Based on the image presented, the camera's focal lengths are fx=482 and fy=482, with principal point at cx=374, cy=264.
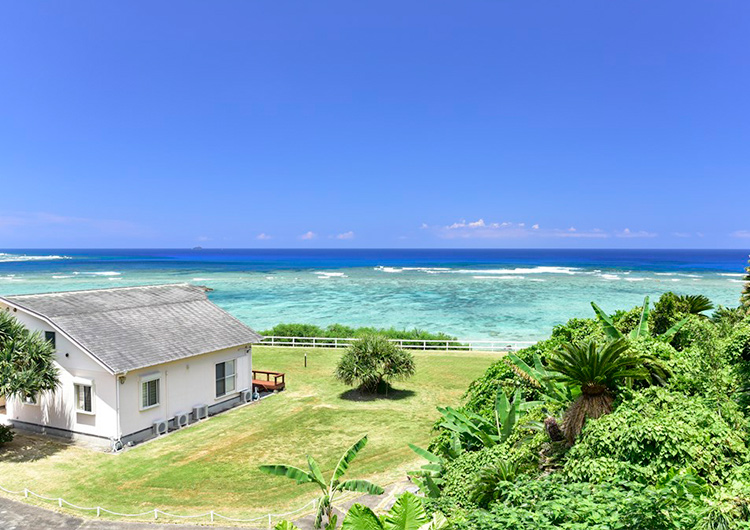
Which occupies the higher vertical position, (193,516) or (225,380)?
(225,380)

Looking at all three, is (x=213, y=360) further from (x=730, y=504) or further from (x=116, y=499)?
(x=730, y=504)

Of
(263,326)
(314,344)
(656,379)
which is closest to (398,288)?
(263,326)

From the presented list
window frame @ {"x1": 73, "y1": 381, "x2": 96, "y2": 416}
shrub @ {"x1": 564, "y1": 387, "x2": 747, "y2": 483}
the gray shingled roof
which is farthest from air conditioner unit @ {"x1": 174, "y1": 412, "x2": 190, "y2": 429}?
shrub @ {"x1": 564, "y1": 387, "x2": 747, "y2": 483}

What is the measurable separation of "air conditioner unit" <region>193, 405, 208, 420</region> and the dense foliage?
12798 millimetres

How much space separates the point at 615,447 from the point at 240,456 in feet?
42.3

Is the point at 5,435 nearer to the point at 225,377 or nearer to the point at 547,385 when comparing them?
the point at 225,377

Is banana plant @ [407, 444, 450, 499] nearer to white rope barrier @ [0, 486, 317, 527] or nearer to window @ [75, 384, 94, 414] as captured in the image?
white rope barrier @ [0, 486, 317, 527]

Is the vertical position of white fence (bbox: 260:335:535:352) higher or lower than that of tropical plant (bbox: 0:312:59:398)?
lower

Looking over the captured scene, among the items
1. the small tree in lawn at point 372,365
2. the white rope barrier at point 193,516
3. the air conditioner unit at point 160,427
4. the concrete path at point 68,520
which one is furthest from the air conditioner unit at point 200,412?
the concrete path at point 68,520

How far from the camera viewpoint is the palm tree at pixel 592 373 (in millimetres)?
8750

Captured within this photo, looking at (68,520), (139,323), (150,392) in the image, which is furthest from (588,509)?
(139,323)

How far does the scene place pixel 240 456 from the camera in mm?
16547

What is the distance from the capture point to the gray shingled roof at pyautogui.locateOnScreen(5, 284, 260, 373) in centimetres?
1812

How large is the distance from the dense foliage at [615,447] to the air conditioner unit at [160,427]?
12354mm
